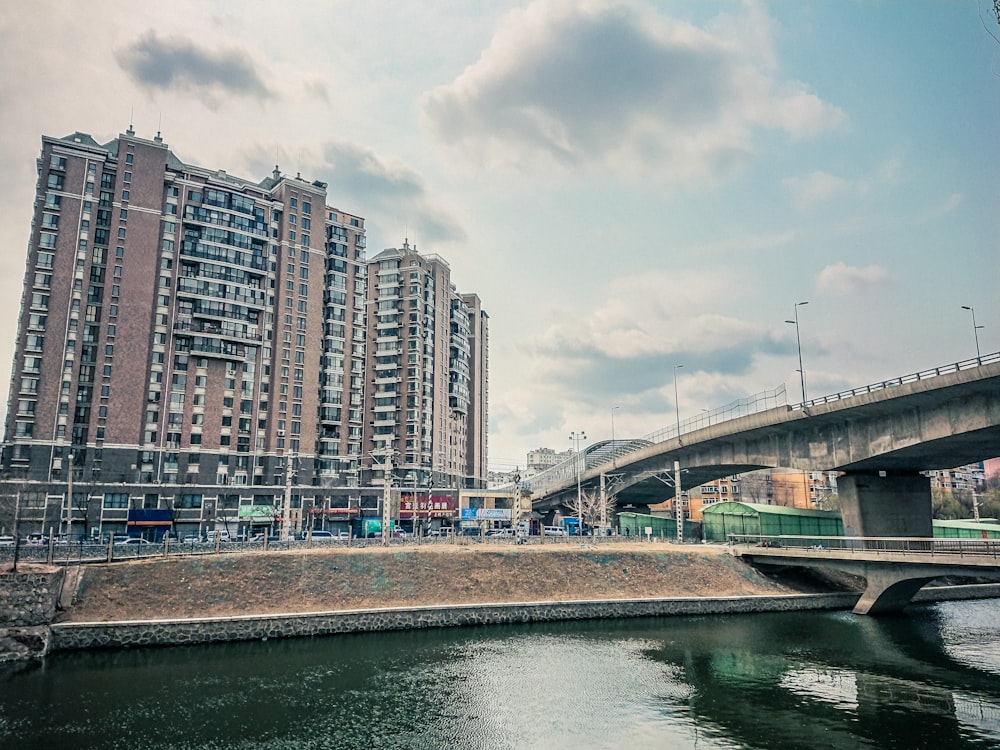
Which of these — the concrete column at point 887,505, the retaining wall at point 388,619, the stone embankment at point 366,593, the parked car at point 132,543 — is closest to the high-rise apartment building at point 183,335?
the parked car at point 132,543

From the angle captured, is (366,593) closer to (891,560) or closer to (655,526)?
(891,560)

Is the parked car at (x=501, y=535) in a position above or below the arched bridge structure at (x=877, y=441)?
below

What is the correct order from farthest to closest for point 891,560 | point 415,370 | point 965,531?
point 415,370 → point 965,531 → point 891,560

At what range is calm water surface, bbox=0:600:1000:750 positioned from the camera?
1156 inches

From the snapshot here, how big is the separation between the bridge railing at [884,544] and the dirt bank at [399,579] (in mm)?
5368

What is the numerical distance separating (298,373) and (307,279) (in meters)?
16.7

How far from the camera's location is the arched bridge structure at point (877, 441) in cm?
5003

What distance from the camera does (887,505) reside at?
6700 cm

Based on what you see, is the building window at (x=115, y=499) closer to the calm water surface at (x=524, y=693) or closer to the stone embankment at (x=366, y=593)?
the stone embankment at (x=366, y=593)

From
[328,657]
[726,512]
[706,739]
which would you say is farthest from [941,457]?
[328,657]

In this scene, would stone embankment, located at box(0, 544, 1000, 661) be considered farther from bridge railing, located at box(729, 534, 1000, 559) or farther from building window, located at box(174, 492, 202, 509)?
building window, located at box(174, 492, 202, 509)

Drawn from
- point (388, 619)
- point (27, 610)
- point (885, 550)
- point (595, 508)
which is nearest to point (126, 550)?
point (27, 610)

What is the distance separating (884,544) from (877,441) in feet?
35.7

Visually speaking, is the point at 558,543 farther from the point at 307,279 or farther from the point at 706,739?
the point at 307,279
